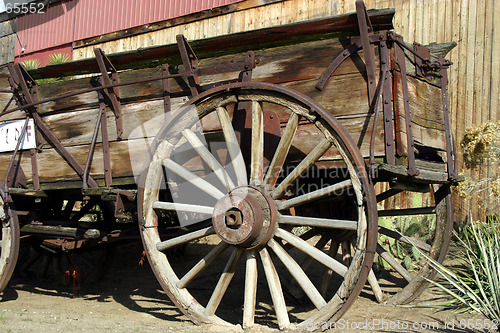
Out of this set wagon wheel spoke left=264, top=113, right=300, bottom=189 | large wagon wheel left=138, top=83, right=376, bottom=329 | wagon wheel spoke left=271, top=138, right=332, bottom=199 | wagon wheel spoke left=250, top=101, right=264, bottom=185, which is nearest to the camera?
large wagon wheel left=138, top=83, right=376, bottom=329

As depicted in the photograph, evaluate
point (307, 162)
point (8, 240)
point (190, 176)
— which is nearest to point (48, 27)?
point (8, 240)

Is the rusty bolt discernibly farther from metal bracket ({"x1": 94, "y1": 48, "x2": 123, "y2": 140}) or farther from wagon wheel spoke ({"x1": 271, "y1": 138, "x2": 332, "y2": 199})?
metal bracket ({"x1": 94, "y1": 48, "x2": 123, "y2": 140})

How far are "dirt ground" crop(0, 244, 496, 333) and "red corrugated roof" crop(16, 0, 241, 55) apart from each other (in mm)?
5546

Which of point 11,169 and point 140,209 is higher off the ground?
point 11,169

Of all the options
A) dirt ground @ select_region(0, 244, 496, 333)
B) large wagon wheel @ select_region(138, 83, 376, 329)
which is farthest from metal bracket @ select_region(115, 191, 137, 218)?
dirt ground @ select_region(0, 244, 496, 333)

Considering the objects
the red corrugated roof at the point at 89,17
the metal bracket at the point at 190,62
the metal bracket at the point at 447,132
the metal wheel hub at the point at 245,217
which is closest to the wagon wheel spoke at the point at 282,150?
the metal wheel hub at the point at 245,217

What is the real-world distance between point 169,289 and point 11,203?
1.79m

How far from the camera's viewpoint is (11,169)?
4.36m

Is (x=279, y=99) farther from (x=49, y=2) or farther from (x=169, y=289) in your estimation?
(x=49, y=2)

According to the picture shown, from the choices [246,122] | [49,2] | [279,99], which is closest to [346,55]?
[279,99]

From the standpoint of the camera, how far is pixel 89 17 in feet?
35.2

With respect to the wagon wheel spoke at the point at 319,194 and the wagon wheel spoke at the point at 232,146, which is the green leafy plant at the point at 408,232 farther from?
the wagon wheel spoke at the point at 232,146

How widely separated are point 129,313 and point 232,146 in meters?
1.78

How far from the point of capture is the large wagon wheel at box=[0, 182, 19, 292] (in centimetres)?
414
